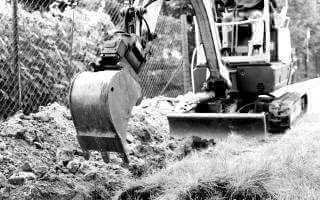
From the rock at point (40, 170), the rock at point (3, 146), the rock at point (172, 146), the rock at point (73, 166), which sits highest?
the rock at point (3, 146)

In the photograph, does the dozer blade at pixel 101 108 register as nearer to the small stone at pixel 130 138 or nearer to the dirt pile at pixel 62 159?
the dirt pile at pixel 62 159

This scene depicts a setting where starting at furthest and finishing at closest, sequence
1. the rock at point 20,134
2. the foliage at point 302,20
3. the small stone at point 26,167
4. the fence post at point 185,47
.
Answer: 1. the foliage at point 302,20
2. the fence post at point 185,47
3. the rock at point 20,134
4. the small stone at point 26,167

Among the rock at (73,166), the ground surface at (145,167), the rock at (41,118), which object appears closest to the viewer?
the ground surface at (145,167)

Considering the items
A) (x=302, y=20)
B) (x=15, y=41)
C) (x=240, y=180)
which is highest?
(x=15, y=41)

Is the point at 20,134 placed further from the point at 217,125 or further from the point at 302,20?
the point at 302,20

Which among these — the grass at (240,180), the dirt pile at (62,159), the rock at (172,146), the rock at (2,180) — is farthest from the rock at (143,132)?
the rock at (2,180)

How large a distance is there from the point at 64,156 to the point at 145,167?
0.94 metres

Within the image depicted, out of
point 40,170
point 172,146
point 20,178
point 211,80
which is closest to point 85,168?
point 40,170

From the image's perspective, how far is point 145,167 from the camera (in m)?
5.33

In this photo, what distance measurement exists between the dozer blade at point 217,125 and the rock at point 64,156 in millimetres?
1793

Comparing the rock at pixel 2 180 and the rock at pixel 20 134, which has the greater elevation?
the rock at pixel 20 134

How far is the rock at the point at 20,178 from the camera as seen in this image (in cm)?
441

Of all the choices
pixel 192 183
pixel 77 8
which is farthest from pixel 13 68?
pixel 192 183

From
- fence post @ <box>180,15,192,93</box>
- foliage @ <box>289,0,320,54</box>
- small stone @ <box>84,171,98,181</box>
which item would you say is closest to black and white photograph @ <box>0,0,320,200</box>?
small stone @ <box>84,171,98,181</box>
